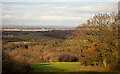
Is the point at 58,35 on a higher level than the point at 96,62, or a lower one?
higher

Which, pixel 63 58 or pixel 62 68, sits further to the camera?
pixel 63 58

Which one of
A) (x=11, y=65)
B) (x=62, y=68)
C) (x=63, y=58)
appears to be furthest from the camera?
(x=63, y=58)

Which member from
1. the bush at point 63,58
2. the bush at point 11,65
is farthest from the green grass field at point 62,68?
the bush at point 63,58

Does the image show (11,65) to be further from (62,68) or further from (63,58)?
(63,58)

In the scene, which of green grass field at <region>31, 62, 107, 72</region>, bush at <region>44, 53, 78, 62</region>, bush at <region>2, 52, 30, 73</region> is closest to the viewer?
bush at <region>2, 52, 30, 73</region>

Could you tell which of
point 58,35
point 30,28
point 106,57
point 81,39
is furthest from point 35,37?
point 106,57

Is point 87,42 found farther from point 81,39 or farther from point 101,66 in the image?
point 101,66

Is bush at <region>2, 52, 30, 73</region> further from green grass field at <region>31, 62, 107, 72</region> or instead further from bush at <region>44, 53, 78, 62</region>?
bush at <region>44, 53, 78, 62</region>

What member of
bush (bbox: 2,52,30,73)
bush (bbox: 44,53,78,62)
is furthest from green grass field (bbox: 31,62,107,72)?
bush (bbox: 44,53,78,62)

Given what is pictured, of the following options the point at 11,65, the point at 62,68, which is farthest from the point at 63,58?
the point at 11,65

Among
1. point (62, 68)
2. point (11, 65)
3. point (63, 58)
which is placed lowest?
point (62, 68)

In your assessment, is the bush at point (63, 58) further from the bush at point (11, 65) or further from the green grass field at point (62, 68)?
the bush at point (11, 65)
